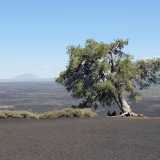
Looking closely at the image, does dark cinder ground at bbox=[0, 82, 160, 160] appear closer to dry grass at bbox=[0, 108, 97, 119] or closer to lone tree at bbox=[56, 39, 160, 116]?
dry grass at bbox=[0, 108, 97, 119]

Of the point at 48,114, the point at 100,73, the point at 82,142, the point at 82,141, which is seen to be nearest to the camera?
the point at 82,142

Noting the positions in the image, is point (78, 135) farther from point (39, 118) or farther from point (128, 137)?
point (39, 118)

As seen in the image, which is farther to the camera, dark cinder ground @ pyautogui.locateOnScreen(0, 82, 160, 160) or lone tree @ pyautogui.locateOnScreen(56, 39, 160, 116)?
lone tree @ pyautogui.locateOnScreen(56, 39, 160, 116)

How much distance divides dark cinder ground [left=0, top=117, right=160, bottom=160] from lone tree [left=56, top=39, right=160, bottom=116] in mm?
13361

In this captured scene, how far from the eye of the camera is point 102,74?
3569cm

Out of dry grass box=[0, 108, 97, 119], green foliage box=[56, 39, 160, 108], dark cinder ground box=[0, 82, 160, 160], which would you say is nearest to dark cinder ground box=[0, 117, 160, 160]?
dark cinder ground box=[0, 82, 160, 160]

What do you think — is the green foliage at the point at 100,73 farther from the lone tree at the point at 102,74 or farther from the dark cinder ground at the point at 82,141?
the dark cinder ground at the point at 82,141

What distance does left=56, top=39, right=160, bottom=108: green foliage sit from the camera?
116 ft

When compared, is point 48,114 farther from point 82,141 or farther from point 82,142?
point 82,142

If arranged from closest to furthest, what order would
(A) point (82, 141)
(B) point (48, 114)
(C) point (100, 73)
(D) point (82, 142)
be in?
1. (D) point (82, 142)
2. (A) point (82, 141)
3. (B) point (48, 114)
4. (C) point (100, 73)

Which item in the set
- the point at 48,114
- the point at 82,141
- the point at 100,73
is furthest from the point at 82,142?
the point at 100,73

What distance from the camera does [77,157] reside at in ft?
43.7

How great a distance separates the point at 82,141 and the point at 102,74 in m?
19.7

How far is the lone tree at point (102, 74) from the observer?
35.2 m
